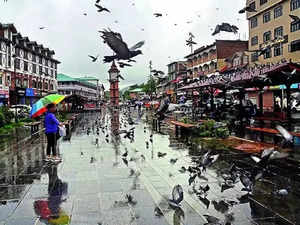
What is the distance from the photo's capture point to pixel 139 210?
537 centimetres

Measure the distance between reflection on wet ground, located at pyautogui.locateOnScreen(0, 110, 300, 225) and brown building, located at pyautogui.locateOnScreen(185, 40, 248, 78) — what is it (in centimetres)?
5305

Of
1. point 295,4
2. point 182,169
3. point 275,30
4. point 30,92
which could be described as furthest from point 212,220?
point 30,92

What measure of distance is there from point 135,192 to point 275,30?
41225 mm

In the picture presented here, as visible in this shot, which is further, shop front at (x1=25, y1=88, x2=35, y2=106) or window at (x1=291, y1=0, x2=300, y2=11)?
shop front at (x1=25, y1=88, x2=35, y2=106)

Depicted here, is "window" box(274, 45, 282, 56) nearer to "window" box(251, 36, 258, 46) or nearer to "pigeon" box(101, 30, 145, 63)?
"window" box(251, 36, 258, 46)

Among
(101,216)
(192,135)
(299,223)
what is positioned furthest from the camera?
(192,135)

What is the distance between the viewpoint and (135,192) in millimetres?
6391

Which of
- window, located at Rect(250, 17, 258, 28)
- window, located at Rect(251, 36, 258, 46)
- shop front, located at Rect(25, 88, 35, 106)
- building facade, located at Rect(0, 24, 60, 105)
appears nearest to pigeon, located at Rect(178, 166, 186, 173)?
window, located at Rect(251, 36, 258, 46)

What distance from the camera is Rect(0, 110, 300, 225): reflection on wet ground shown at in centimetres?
506

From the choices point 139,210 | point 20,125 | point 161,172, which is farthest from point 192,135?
point 20,125

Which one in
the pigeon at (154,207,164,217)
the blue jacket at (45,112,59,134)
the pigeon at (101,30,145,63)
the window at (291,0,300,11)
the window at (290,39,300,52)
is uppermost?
the window at (291,0,300,11)

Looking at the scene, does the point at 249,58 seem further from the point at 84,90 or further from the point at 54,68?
the point at 84,90

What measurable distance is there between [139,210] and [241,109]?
13.4m

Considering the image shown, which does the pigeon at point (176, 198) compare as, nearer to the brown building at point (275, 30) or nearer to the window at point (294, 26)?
the brown building at point (275, 30)
